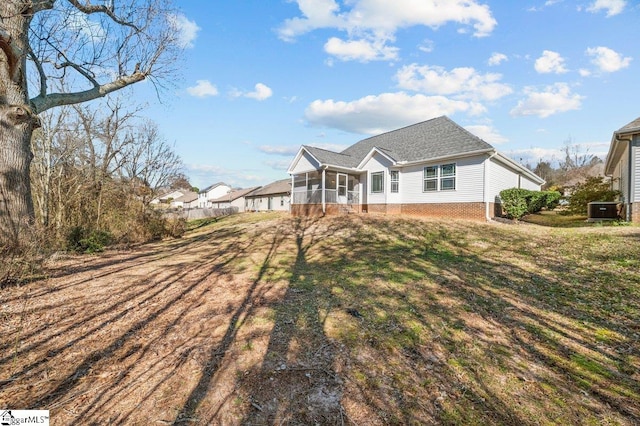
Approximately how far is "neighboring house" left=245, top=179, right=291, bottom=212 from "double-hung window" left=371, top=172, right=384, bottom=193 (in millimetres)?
20368

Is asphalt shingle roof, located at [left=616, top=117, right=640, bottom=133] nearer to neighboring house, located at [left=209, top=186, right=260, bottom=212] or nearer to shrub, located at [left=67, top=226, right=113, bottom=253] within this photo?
shrub, located at [left=67, top=226, right=113, bottom=253]

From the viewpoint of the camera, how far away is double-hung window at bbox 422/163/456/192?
50.2 feet

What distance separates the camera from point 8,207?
5.98m

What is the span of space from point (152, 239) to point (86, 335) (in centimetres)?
1041

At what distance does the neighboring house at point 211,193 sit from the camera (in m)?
69.8

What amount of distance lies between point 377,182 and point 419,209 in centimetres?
330

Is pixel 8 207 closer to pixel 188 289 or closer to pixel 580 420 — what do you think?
pixel 188 289

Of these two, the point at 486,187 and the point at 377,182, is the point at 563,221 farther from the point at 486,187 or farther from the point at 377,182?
the point at 377,182

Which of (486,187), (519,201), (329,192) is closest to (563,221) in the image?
(519,201)

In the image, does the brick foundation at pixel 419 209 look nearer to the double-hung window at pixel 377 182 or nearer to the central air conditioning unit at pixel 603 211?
the double-hung window at pixel 377 182

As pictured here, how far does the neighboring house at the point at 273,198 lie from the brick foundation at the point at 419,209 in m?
18.6

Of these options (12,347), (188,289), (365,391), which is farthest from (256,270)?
(365,391)

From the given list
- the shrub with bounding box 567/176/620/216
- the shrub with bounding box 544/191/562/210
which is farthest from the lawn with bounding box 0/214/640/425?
the shrub with bounding box 544/191/562/210

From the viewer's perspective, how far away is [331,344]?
3463mm
